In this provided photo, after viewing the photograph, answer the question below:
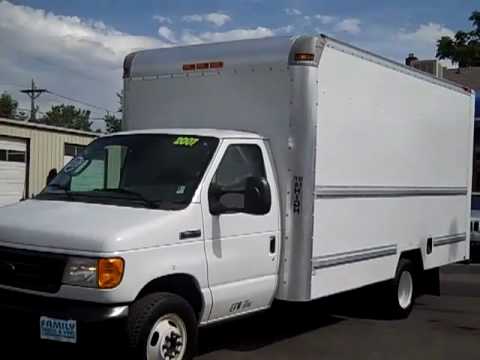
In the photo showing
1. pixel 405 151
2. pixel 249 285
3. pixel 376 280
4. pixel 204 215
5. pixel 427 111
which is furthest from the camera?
pixel 427 111

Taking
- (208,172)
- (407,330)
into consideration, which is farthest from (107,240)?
(407,330)

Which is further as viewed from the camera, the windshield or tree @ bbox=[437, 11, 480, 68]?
tree @ bbox=[437, 11, 480, 68]

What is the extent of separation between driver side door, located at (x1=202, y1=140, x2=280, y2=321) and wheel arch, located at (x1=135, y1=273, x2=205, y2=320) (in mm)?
150

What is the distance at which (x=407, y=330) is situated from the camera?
8.41m

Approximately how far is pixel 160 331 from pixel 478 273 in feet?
32.3

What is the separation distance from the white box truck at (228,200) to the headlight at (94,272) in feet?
0.03

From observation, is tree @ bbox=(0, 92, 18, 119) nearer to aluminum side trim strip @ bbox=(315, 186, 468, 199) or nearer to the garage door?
the garage door

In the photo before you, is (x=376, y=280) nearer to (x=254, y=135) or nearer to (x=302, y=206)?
(x=302, y=206)

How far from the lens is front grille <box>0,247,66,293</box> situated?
5.25 meters

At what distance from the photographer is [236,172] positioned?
6.47 m

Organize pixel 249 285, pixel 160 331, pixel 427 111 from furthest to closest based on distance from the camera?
pixel 427 111 < pixel 249 285 < pixel 160 331

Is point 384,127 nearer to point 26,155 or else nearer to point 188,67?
point 188,67

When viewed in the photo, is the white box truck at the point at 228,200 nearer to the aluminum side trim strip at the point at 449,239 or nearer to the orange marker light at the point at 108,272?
the orange marker light at the point at 108,272

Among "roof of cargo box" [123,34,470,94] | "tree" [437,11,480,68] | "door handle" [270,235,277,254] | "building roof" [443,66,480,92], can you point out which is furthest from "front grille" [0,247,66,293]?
"tree" [437,11,480,68]
